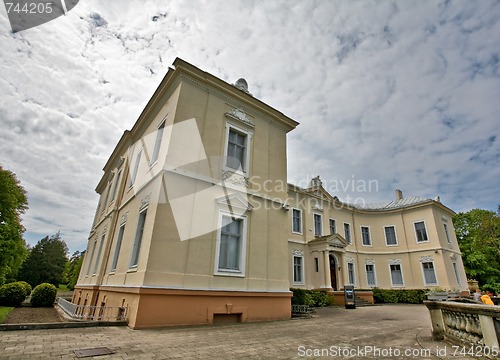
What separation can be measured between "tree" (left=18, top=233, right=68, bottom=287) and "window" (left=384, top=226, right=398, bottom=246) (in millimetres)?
55631

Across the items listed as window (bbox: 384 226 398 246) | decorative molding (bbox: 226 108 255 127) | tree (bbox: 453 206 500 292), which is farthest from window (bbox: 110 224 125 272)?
tree (bbox: 453 206 500 292)

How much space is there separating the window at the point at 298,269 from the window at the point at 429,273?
1214cm

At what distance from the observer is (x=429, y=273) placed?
76.8 ft

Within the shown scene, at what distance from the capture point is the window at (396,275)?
977 inches

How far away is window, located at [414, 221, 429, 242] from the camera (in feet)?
80.3

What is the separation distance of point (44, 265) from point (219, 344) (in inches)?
2312

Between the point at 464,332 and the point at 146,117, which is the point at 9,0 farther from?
the point at 464,332

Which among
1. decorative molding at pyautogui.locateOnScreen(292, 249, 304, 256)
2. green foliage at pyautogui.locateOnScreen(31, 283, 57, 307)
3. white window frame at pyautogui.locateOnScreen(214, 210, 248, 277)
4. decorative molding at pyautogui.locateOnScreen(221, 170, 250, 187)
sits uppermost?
decorative molding at pyautogui.locateOnScreen(221, 170, 250, 187)

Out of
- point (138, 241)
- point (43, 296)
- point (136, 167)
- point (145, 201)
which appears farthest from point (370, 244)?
point (43, 296)

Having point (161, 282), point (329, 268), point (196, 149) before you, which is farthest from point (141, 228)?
point (329, 268)

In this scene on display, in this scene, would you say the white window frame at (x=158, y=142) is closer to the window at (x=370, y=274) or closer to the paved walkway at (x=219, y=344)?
the paved walkway at (x=219, y=344)

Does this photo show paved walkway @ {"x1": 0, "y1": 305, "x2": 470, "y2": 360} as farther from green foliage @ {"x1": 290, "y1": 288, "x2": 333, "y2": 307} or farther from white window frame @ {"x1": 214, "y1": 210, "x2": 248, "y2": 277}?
green foliage @ {"x1": 290, "y1": 288, "x2": 333, "y2": 307}

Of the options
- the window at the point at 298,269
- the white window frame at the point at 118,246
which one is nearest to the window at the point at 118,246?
the white window frame at the point at 118,246

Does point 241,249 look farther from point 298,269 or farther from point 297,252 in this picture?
point 298,269
